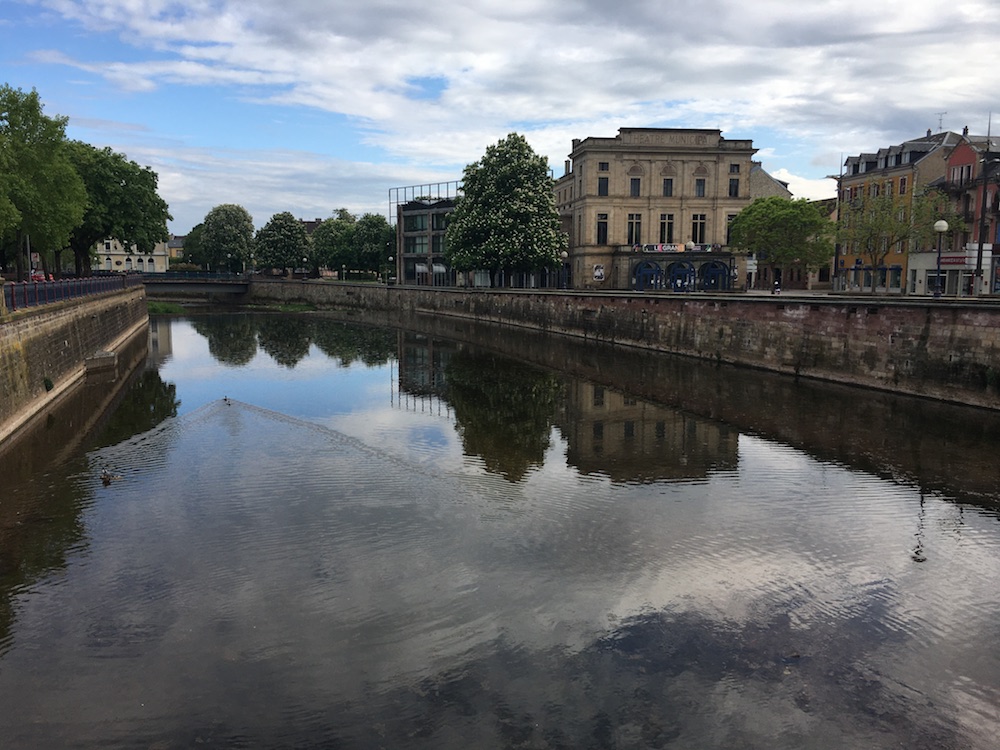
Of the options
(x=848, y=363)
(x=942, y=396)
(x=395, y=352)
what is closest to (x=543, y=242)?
(x=395, y=352)

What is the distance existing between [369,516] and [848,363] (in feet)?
90.5

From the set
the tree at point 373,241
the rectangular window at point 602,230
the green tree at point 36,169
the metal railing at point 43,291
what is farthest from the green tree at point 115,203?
the tree at point 373,241

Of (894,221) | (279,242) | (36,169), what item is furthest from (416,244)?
(894,221)

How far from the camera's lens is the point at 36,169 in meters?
50.6

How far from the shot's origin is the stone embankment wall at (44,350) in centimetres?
2434

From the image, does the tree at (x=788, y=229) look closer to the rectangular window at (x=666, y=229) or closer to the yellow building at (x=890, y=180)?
the yellow building at (x=890, y=180)

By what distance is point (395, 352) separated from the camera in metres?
52.6

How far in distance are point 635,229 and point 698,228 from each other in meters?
7.38

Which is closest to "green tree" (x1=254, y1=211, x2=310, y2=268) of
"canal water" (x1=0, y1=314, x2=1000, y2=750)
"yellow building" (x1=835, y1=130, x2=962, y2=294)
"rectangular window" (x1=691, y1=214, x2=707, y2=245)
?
"rectangular window" (x1=691, y1=214, x2=707, y2=245)

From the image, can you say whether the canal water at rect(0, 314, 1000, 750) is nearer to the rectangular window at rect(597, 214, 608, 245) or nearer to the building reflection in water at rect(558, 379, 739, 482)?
the building reflection in water at rect(558, 379, 739, 482)

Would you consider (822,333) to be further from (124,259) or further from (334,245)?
(124,259)

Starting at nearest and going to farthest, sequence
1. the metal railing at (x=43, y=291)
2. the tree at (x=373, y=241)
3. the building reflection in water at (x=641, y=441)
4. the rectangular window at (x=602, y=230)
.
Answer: the building reflection in water at (x=641, y=441)
the metal railing at (x=43, y=291)
the rectangular window at (x=602, y=230)
the tree at (x=373, y=241)

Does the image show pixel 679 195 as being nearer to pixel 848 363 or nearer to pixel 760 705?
pixel 848 363

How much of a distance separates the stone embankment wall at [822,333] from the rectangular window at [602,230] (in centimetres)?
1945
